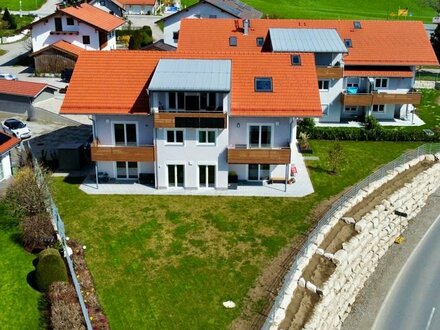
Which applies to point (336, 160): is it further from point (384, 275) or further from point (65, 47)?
point (65, 47)

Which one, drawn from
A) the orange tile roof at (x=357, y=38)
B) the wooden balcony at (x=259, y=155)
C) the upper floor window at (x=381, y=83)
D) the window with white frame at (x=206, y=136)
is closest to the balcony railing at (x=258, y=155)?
the wooden balcony at (x=259, y=155)

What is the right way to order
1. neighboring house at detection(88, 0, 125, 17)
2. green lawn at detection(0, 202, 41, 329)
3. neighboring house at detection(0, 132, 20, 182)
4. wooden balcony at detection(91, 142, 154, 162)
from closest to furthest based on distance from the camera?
1. green lawn at detection(0, 202, 41, 329)
2. neighboring house at detection(0, 132, 20, 182)
3. wooden balcony at detection(91, 142, 154, 162)
4. neighboring house at detection(88, 0, 125, 17)

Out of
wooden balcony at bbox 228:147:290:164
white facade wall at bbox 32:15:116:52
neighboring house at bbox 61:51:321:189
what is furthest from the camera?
white facade wall at bbox 32:15:116:52

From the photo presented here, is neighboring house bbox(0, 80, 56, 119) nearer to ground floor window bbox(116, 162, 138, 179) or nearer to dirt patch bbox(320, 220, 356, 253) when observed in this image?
ground floor window bbox(116, 162, 138, 179)

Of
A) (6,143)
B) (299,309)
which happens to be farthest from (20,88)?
(299,309)

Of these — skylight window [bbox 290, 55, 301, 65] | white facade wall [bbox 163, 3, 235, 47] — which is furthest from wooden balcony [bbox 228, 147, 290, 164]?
white facade wall [bbox 163, 3, 235, 47]

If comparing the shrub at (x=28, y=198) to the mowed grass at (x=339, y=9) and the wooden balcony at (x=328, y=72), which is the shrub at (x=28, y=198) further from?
the mowed grass at (x=339, y=9)
